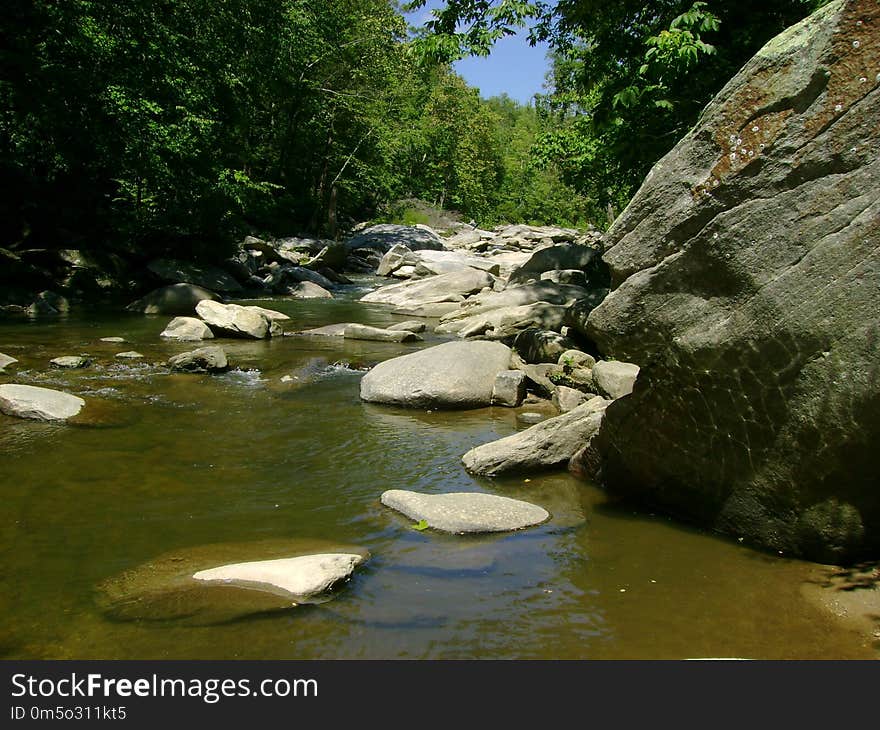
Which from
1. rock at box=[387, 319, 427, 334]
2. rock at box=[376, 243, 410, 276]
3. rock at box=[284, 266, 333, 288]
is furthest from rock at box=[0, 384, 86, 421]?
rock at box=[376, 243, 410, 276]

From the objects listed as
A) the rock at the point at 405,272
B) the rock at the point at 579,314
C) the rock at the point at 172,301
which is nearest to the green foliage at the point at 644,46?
the rock at the point at 579,314

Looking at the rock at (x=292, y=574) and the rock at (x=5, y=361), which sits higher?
the rock at (x=5, y=361)

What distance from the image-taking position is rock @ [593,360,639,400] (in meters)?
8.43

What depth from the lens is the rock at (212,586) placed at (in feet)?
13.3

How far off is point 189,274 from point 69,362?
10.1 meters

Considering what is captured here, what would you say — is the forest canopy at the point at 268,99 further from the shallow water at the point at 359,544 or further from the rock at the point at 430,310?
the shallow water at the point at 359,544

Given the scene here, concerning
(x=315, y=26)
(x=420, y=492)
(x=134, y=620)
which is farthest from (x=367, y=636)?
(x=315, y=26)

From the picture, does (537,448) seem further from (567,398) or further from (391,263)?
(391,263)

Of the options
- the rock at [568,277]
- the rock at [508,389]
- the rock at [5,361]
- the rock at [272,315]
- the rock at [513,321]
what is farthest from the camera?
the rock at [568,277]

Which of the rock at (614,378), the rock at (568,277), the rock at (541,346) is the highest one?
the rock at (568,277)

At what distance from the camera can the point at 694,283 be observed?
16.3ft

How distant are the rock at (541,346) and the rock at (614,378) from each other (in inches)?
89.7

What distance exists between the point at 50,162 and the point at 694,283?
1927cm

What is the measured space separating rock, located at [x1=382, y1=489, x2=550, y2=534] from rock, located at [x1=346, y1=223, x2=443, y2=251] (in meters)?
28.6
